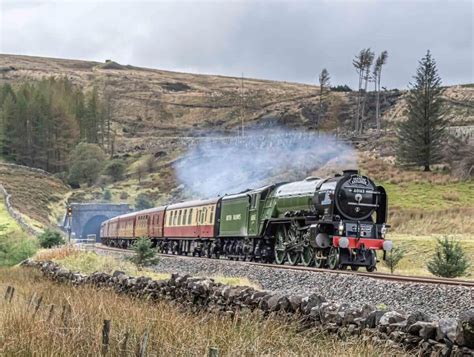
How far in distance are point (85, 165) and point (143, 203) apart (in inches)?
954

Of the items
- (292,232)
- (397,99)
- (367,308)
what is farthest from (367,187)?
(397,99)

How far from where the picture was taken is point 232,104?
169m

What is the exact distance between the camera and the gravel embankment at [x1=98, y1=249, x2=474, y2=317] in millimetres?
12297

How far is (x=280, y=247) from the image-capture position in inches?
958

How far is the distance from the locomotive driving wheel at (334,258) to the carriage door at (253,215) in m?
5.24

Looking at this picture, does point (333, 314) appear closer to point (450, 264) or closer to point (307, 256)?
point (307, 256)

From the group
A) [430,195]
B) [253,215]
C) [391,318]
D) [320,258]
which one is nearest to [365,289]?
[391,318]

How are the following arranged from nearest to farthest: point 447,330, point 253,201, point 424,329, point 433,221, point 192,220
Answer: point 447,330
point 424,329
point 253,201
point 192,220
point 433,221

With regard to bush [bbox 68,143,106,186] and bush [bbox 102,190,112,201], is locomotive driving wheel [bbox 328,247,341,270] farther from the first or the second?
bush [bbox 68,143,106,186]

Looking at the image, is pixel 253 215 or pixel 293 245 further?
pixel 253 215

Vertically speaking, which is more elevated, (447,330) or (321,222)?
(321,222)

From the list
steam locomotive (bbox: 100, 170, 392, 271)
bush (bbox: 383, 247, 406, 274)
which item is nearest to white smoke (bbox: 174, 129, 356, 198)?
steam locomotive (bbox: 100, 170, 392, 271)

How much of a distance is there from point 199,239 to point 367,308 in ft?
83.9

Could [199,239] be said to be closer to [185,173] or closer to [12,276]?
[12,276]
